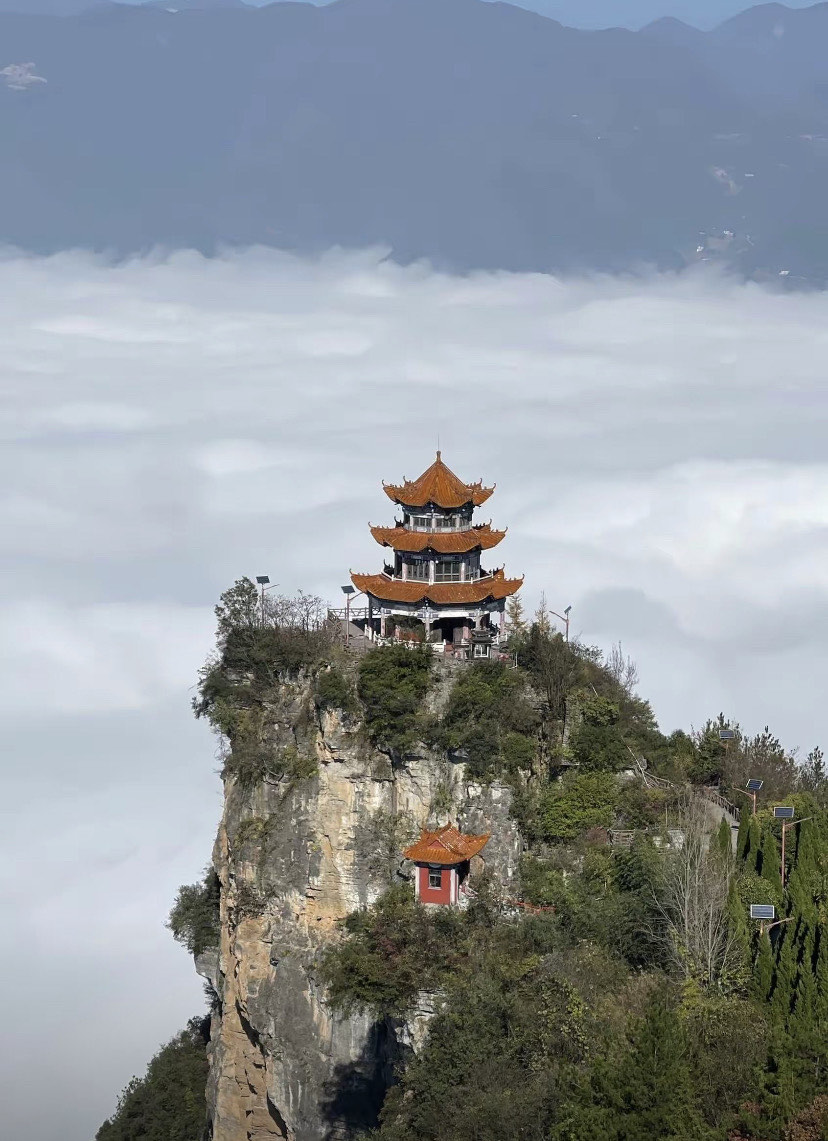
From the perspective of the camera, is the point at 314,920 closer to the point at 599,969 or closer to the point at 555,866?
the point at 555,866

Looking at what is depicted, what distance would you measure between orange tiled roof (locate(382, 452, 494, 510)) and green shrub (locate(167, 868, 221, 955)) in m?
17.5

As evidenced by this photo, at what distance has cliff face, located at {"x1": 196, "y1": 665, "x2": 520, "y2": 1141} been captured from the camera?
56406 millimetres

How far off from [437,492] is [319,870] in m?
13.3

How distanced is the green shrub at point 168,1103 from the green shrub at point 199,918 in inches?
199

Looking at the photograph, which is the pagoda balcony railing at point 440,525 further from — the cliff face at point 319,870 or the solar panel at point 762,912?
the solar panel at point 762,912

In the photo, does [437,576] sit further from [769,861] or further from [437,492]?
[769,861]

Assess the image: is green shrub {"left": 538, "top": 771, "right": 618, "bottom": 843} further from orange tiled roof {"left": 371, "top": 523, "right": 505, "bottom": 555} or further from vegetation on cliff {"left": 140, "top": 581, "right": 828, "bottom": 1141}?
orange tiled roof {"left": 371, "top": 523, "right": 505, "bottom": 555}

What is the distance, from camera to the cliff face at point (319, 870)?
5641cm

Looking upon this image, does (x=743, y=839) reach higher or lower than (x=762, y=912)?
higher

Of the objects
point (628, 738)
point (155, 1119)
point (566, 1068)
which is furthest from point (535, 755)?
point (155, 1119)

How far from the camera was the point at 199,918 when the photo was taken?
69.4 meters

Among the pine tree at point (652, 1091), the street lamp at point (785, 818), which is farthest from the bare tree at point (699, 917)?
the pine tree at point (652, 1091)

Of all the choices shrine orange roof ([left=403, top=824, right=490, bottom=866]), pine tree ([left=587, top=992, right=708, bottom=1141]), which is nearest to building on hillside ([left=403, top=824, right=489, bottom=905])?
shrine orange roof ([left=403, top=824, right=490, bottom=866])

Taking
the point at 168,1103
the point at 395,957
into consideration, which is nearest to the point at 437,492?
the point at 395,957
